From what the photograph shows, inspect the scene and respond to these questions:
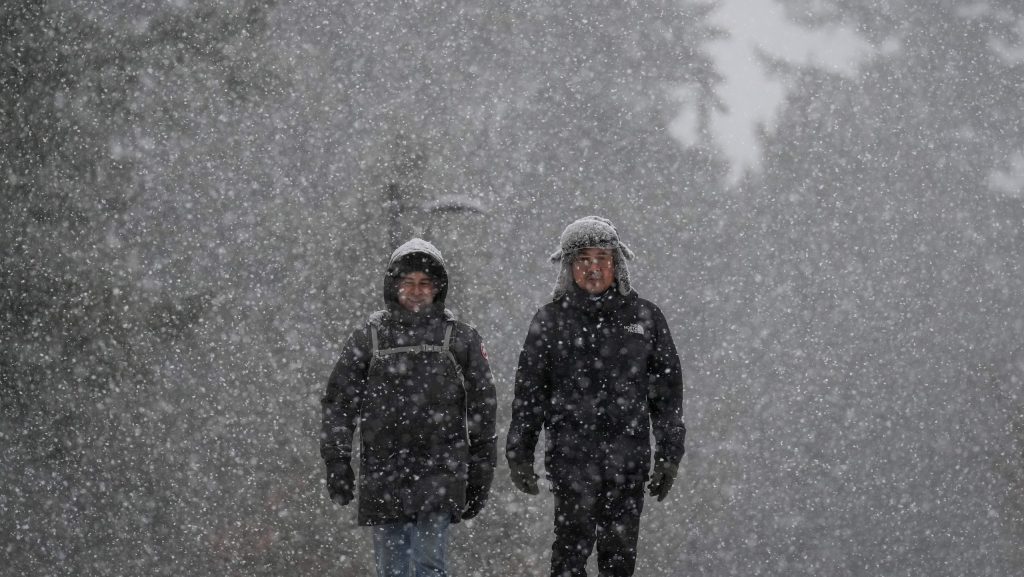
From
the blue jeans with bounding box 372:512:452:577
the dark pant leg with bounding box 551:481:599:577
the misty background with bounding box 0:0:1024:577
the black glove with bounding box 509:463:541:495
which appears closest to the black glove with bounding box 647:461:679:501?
the dark pant leg with bounding box 551:481:599:577

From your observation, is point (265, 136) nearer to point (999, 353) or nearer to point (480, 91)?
point (480, 91)

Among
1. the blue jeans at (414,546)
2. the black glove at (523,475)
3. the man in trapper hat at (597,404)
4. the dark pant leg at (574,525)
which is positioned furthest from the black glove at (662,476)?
the blue jeans at (414,546)

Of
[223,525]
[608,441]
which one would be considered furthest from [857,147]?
[223,525]

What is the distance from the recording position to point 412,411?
3266 mm

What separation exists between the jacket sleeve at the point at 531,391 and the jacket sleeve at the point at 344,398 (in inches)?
27.7

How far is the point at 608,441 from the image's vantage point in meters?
3.24

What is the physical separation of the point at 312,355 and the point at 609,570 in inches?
107

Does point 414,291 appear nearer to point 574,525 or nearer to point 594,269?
point 594,269

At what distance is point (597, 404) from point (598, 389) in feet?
0.22

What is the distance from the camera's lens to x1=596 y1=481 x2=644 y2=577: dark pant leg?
127 inches

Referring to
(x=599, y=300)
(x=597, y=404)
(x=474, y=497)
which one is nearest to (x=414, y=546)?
(x=474, y=497)

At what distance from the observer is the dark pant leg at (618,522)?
3238 millimetres

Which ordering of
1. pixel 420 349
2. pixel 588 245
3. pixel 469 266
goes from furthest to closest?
pixel 469 266, pixel 420 349, pixel 588 245

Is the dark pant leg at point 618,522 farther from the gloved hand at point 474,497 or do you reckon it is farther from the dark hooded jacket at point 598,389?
the gloved hand at point 474,497
